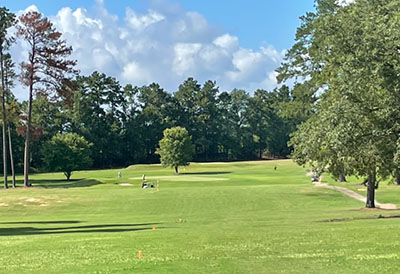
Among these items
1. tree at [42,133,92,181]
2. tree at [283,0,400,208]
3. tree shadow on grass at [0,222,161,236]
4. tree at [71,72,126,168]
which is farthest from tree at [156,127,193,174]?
tree at [283,0,400,208]

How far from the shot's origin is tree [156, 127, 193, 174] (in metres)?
84.8

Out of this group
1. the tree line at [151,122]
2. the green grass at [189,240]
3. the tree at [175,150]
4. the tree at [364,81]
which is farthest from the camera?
the tree line at [151,122]

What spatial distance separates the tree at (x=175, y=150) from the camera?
84750mm

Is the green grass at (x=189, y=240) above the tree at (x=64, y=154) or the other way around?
the other way around

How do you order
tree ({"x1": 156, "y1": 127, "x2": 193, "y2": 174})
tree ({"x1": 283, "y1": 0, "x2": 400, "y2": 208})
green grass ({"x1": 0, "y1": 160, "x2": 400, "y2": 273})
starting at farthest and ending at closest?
tree ({"x1": 156, "y1": 127, "x2": 193, "y2": 174}) < tree ({"x1": 283, "y1": 0, "x2": 400, "y2": 208}) < green grass ({"x1": 0, "y1": 160, "x2": 400, "y2": 273})

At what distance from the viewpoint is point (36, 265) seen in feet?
43.1

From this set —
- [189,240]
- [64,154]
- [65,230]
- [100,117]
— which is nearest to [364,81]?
[189,240]

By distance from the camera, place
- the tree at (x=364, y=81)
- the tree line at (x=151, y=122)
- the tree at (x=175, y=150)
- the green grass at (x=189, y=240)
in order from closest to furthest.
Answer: the green grass at (x=189, y=240) → the tree at (x=364, y=81) → the tree at (x=175, y=150) → the tree line at (x=151, y=122)

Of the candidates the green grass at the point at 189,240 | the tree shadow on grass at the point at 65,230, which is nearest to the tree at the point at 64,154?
the green grass at the point at 189,240

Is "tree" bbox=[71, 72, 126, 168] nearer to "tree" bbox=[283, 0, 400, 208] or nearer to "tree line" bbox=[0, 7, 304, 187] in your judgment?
"tree line" bbox=[0, 7, 304, 187]

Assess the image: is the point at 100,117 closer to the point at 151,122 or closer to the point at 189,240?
the point at 151,122

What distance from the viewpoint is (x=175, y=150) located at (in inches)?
3346

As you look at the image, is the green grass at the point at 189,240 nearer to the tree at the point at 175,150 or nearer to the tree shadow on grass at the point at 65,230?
the tree shadow on grass at the point at 65,230

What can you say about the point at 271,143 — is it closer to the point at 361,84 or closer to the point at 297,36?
the point at 297,36
